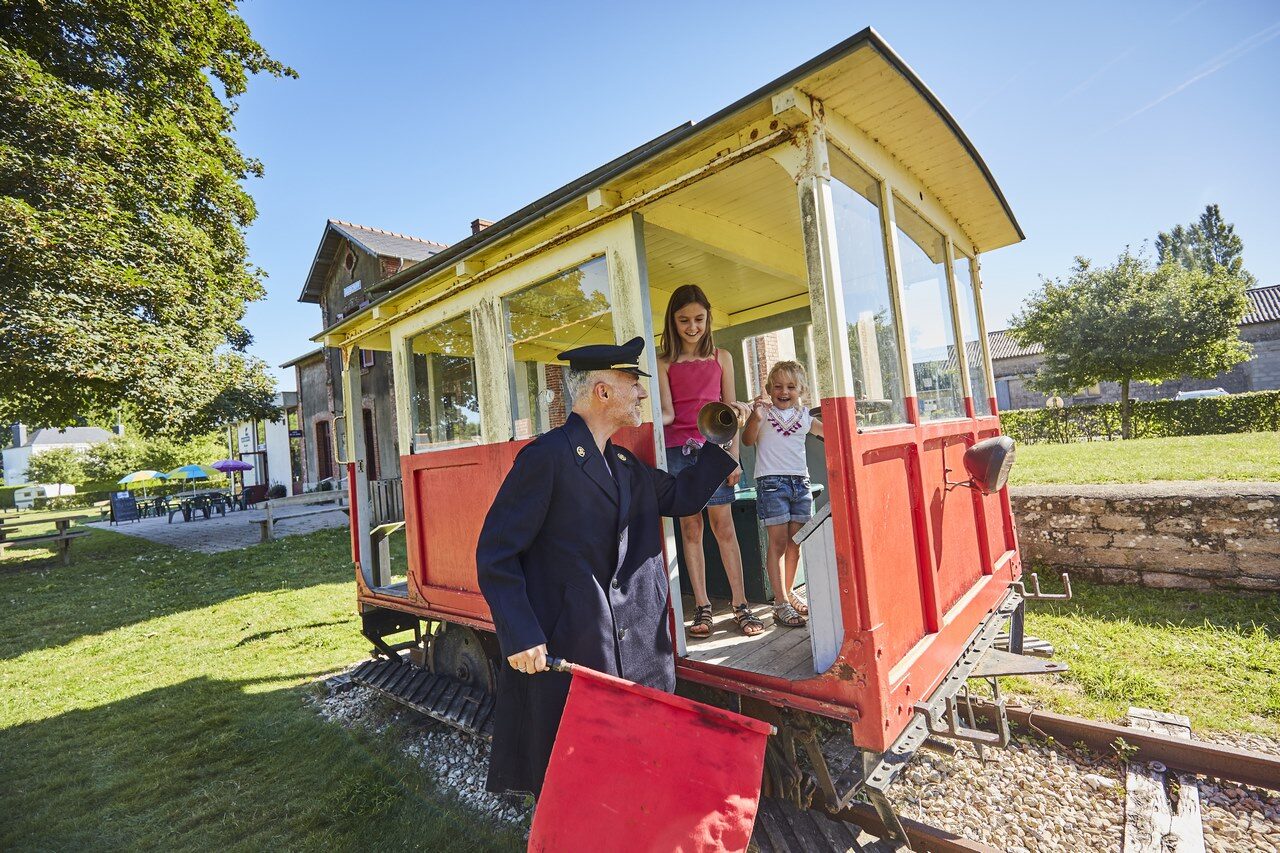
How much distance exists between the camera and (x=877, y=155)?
9.77 feet

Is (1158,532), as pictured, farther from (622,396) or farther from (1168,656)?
(622,396)

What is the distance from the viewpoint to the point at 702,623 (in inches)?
131

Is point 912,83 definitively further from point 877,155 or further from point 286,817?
point 286,817

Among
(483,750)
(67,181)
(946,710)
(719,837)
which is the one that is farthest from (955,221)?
(67,181)

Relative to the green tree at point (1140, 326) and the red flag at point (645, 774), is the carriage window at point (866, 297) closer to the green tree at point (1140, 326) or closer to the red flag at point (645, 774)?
the red flag at point (645, 774)

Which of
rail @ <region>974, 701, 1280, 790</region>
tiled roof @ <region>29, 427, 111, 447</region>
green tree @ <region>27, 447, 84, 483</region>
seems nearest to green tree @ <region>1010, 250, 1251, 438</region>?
rail @ <region>974, 701, 1280, 790</region>

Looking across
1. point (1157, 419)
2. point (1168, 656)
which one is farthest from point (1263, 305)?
point (1168, 656)

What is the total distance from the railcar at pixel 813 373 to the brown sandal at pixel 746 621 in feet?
0.21

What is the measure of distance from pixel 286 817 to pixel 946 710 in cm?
374

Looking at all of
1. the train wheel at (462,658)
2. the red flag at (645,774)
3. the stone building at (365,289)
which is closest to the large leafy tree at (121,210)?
the stone building at (365,289)

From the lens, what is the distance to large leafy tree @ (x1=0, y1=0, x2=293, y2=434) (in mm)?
10180

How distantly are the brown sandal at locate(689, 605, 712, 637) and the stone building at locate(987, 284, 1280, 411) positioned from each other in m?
28.2

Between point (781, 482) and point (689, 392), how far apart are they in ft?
2.41

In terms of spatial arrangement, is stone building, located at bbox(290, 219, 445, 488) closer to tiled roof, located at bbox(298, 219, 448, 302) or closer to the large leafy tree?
tiled roof, located at bbox(298, 219, 448, 302)
